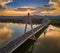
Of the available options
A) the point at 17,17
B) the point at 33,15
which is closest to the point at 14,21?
the point at 17,17

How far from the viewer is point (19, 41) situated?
17625 mm

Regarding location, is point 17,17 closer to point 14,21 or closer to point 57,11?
point 14,21

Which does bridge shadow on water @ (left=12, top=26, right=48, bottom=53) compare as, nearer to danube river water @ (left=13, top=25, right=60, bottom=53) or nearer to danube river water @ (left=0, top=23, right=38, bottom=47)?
danube river water @ (left=13, top=25, right=60, bottom=53)

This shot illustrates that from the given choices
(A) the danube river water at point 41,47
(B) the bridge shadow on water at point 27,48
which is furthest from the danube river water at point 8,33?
(A) the danube river water at point 41,47

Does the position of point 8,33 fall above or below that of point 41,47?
above

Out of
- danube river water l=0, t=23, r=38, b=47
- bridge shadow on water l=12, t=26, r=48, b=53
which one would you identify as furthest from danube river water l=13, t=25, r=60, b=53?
danube river water l=0, t=23, r=38, b=47

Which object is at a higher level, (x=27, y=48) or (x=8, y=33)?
(x=8, y=33)

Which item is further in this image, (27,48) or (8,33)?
(8,33)

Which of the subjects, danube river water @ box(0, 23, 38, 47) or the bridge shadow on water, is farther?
danube river water @ box(0, 23, 38, 47)

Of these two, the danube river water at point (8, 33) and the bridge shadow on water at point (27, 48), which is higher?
the danube river water at point (8, 33)

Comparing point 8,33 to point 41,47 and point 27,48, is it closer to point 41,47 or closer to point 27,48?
point 27,48

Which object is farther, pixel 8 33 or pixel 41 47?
pixel 8 33

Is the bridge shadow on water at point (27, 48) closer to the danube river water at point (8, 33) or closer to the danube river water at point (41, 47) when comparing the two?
the danube river water at point (41, 47)

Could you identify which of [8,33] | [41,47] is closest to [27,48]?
[41,47]
